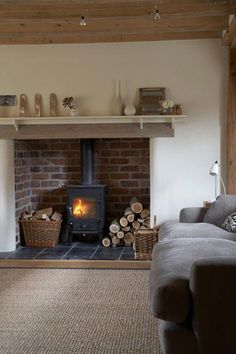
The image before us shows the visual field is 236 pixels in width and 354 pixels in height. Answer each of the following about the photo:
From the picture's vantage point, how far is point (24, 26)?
4.93 meters

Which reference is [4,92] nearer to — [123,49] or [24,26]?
[24,26]

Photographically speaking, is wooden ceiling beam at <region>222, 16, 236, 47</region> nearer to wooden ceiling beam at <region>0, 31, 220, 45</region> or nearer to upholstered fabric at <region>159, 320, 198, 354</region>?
wooden ceiling beam at <region>0, 31, 220, 45</region>

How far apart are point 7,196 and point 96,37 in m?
2.10

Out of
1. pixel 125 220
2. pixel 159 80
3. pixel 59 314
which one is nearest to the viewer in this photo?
pixel 59 314

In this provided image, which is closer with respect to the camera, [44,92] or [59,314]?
[59,314]

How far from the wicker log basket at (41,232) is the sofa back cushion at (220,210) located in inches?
82.8

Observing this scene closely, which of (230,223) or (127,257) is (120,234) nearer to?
(127,257)

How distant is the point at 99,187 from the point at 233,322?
3511mm

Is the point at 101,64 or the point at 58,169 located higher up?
the point at 101,64

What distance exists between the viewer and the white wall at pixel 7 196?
5535 mm

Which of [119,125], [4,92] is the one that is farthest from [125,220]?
[4,92]

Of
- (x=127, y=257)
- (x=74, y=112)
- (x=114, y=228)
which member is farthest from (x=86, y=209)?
(x=74, y=112)

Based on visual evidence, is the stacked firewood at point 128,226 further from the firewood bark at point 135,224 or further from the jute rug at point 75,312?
the jute rug at point 75,312

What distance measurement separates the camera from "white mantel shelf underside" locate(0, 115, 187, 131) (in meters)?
5.25
